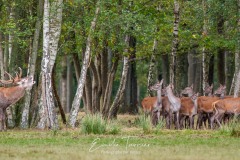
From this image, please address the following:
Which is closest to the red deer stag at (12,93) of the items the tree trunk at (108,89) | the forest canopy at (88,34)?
the forest canopy at (88,34)

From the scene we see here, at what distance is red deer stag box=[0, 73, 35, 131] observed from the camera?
23.1 meters

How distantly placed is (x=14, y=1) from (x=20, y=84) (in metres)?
3.03

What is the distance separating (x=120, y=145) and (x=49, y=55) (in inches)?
230

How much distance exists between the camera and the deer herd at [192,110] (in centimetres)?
2430

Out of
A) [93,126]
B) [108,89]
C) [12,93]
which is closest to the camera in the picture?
[93,126]

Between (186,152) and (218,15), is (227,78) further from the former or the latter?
(186,152)

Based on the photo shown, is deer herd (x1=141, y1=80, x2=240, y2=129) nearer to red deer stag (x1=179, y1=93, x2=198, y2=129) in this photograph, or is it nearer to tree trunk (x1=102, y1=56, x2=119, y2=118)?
red deer stag (x1=179, y1=93, x2=198, y2=129)

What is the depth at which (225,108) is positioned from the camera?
955 inches

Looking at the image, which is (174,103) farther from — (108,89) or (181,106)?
(108,89)

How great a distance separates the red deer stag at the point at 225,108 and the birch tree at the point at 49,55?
5.28 m

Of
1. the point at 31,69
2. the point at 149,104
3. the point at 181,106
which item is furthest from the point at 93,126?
the point at 149,104

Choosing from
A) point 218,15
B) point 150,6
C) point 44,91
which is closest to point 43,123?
point 44,91

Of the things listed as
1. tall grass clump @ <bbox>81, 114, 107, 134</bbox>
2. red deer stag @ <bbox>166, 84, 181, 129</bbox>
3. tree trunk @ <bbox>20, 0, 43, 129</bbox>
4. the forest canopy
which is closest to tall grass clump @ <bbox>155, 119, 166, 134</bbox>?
red deer stag @ <bbox>166, 84, 181, 129</bbox>

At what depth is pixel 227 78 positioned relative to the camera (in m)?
38.8
